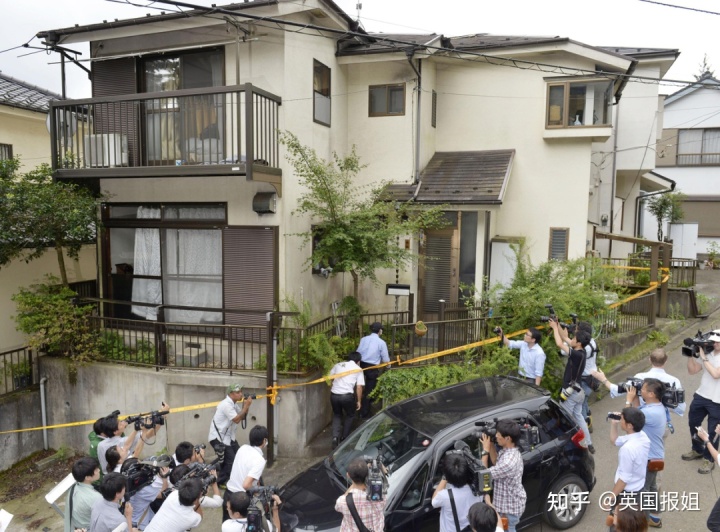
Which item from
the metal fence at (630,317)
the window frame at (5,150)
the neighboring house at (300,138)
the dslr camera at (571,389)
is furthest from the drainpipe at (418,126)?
the window frame at (5,150)

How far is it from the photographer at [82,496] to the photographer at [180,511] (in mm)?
825

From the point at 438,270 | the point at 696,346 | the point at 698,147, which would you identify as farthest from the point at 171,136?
the point at 698,147

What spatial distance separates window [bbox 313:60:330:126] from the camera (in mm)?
10172

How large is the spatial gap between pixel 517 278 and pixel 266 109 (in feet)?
17.4

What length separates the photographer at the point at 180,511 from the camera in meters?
4.34

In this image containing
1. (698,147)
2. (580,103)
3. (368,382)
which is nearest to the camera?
(368,382)

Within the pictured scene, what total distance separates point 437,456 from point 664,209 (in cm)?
1964

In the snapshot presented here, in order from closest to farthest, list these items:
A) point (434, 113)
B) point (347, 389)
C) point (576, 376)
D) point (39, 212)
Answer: point (576, 376) → point (347, 389) → point (39, 212) → point (434, 113)

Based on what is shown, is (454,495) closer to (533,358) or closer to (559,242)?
(533,358)

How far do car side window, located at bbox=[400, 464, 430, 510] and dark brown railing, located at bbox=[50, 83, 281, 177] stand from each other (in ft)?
17.6

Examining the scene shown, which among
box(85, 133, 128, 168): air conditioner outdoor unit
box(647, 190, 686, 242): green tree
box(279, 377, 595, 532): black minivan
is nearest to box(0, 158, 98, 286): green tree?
box(85, 133, 128, 168): air conditioner outdoor unit

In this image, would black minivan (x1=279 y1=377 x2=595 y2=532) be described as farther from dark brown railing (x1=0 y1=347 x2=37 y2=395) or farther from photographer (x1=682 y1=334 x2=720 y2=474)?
dark brown railing (x1=0 y1=347 x2=37 y2=395)

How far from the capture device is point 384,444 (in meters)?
5.48

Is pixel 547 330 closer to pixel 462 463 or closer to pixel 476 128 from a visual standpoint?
pixel 462 463
